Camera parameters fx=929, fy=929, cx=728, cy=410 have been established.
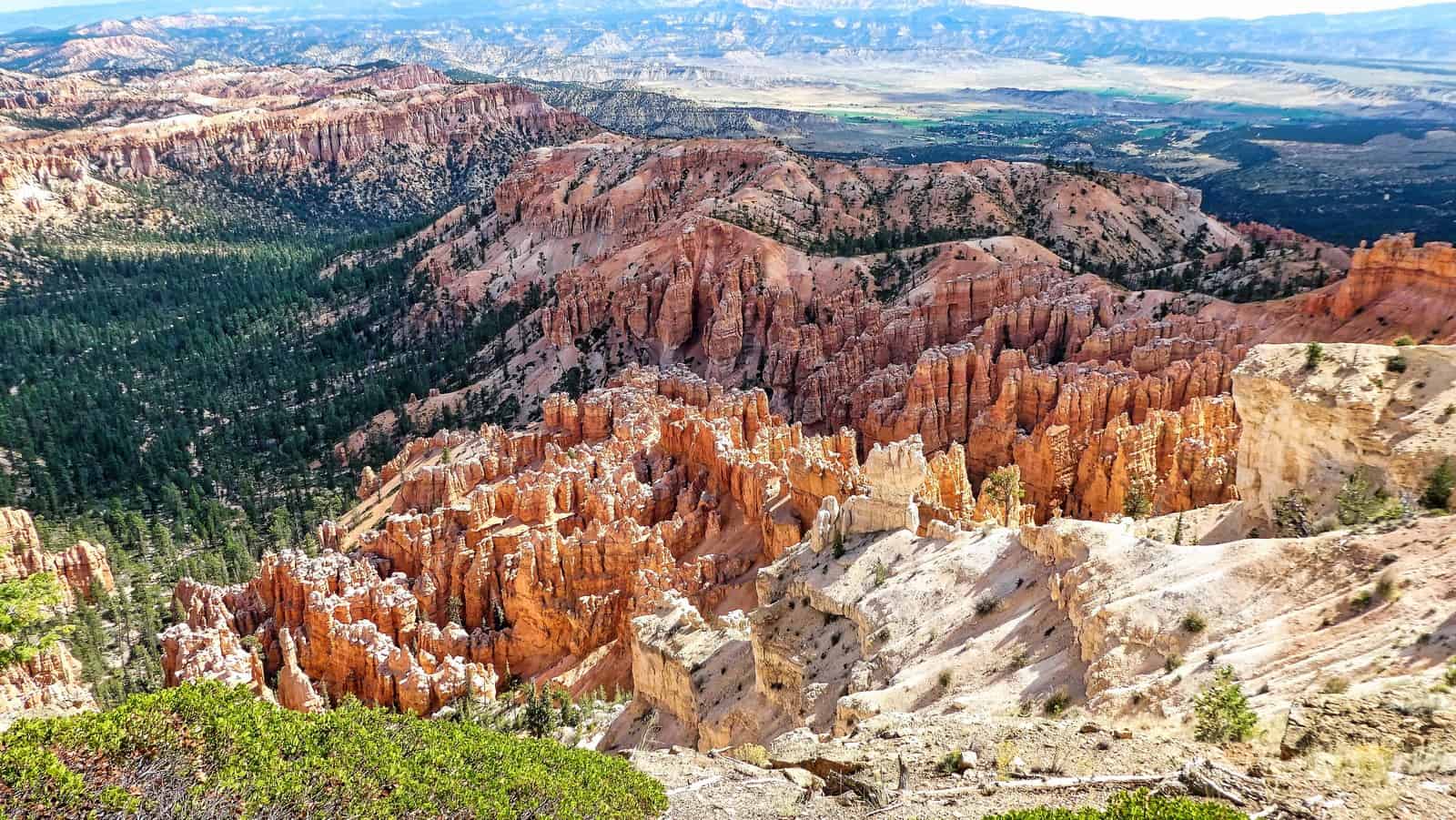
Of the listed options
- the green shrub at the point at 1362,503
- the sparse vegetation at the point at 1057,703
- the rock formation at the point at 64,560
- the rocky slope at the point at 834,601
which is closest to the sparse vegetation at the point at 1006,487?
the rocky slope at the point at 834,601

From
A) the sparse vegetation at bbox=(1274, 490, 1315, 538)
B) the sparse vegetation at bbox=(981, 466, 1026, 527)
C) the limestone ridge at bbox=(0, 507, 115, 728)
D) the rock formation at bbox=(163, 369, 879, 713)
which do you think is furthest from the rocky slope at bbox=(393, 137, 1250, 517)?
the limestone ridge at bbox=(0, 507, 115, 728)

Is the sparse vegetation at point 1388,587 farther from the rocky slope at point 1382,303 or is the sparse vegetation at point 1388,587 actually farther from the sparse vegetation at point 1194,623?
the rocky slope at point 1382,303

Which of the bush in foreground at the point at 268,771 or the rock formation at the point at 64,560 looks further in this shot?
the rock formation at the point at 64,560

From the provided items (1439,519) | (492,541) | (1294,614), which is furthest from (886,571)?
(492,541)

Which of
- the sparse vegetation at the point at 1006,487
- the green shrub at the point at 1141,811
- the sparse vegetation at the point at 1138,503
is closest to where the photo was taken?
the green shrub at the point at 1141,811

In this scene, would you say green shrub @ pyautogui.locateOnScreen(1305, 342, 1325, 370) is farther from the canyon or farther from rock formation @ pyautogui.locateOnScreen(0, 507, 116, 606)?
rock formation @ pyautogui.locateOnScreen(0, 507, 116, 606)
